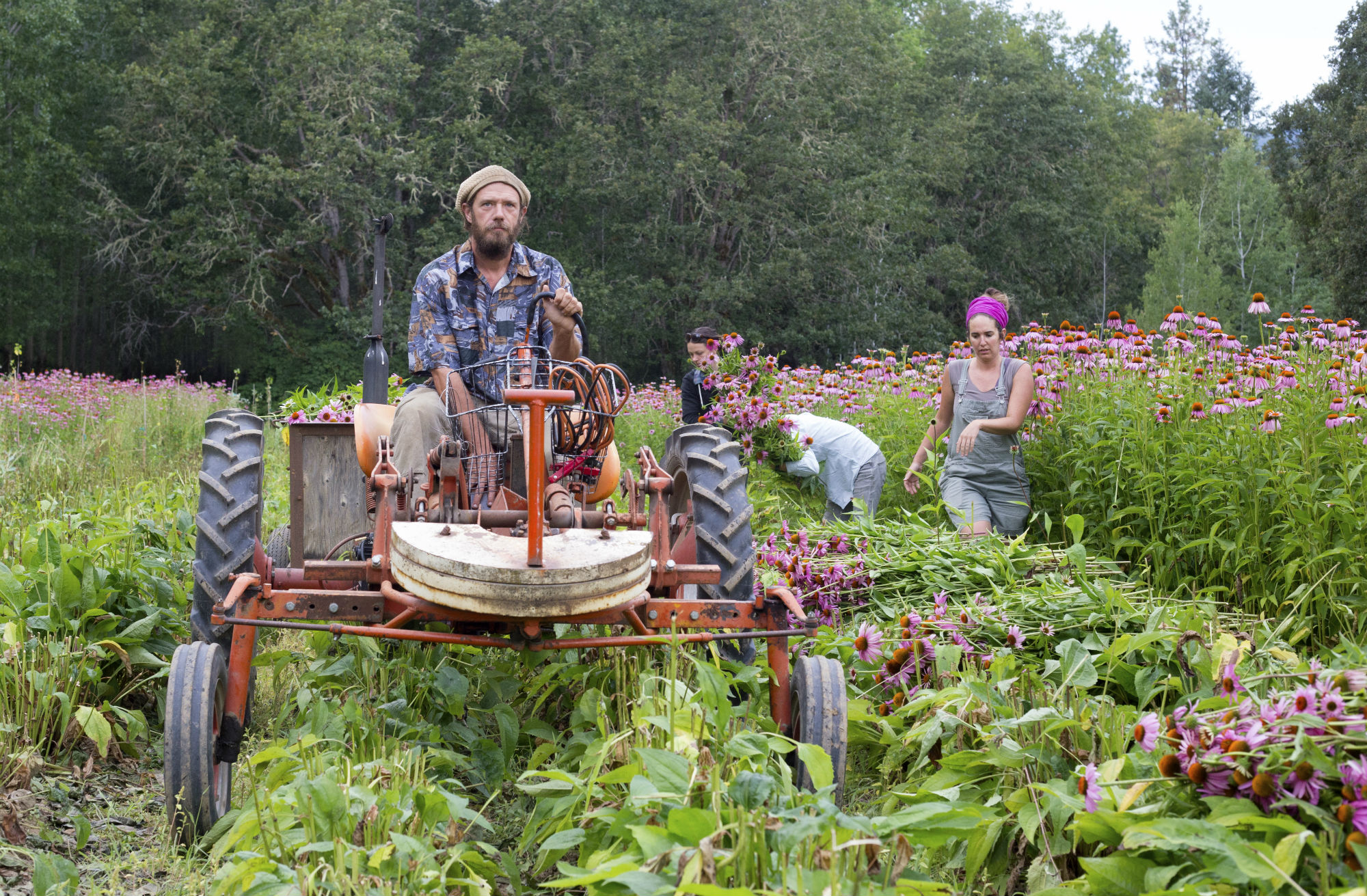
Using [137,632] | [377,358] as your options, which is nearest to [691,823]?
[137,632]

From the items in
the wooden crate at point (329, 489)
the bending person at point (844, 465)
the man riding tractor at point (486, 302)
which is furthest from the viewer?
the bending person at point (844, 465)

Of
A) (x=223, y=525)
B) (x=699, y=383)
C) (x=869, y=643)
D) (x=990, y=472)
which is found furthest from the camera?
(x=699, y=383)

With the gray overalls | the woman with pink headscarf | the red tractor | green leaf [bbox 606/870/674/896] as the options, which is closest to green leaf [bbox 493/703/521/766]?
the red tractor

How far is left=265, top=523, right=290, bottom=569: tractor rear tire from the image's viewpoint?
209 inches

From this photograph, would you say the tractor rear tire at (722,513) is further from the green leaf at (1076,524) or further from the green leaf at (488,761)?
the green leaf at (1076,524)

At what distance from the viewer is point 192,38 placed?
26.9 meters

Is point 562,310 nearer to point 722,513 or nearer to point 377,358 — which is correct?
point 722,513

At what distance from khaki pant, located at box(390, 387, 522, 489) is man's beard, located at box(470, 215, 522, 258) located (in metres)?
0.78

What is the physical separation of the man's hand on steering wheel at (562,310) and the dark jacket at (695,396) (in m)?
4.08

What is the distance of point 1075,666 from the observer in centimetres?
338

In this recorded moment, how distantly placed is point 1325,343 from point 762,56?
26.1 m

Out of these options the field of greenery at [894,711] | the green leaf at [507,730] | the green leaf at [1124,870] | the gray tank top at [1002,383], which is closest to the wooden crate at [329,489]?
the field of greenery at [894,711]

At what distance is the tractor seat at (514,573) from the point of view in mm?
2850

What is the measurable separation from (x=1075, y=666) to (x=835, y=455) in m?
3.85
